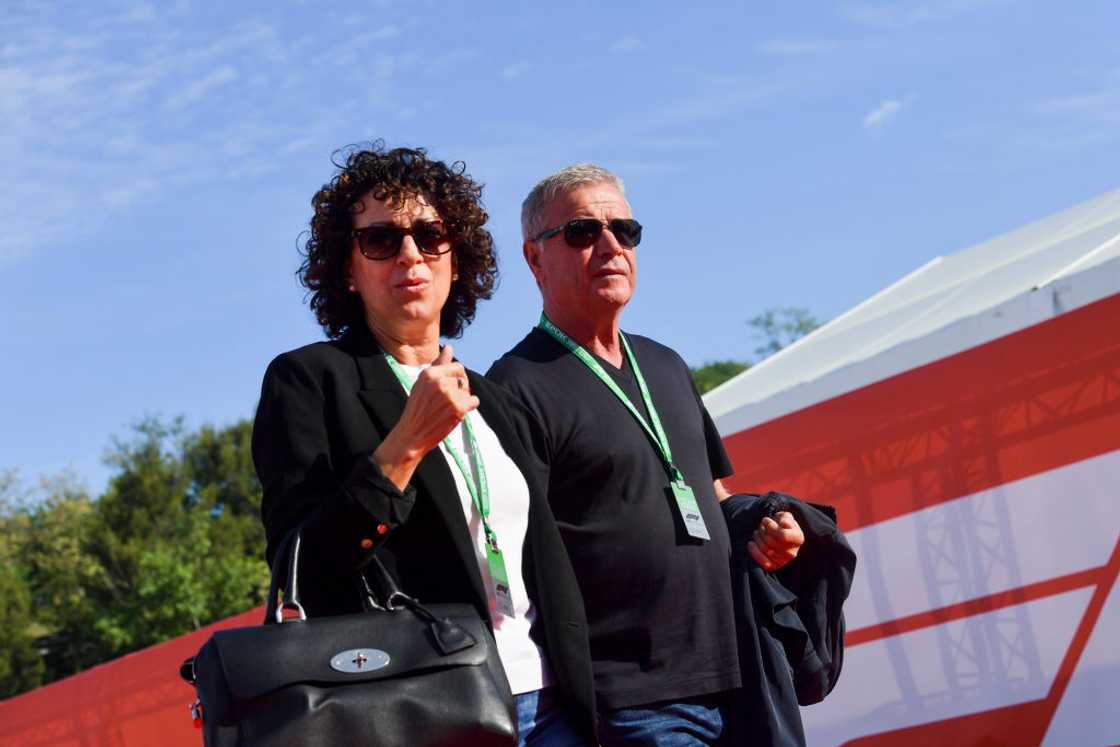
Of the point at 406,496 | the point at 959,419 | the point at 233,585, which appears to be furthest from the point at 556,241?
the point at 233,585

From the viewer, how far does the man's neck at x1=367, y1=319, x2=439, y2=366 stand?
78.5 inches

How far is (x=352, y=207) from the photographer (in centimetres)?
204

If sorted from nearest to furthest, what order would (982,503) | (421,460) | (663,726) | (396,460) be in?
1. (396,460)
2. (421,460)
3. (663,726)
4. (982,503)

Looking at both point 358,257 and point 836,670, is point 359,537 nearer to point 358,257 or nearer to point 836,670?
point 358,257

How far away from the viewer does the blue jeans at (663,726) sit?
209 centimetres

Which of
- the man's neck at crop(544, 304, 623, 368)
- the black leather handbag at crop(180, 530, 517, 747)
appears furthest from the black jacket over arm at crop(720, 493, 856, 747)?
the black leather handbag at crop(180, 530, 517, 747)

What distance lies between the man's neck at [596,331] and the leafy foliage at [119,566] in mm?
34142

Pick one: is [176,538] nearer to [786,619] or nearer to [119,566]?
[119,566]

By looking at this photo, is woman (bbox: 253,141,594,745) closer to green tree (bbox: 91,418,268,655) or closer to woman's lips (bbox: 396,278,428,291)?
woman's lips (bbox: 396,278,428,291)

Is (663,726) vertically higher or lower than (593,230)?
lower

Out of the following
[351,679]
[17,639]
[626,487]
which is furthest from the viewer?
[17,639]

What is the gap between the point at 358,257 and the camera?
2.02 m

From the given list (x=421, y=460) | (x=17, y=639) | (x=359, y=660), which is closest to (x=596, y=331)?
(x=421, y=460)

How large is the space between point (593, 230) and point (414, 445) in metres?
0.88
